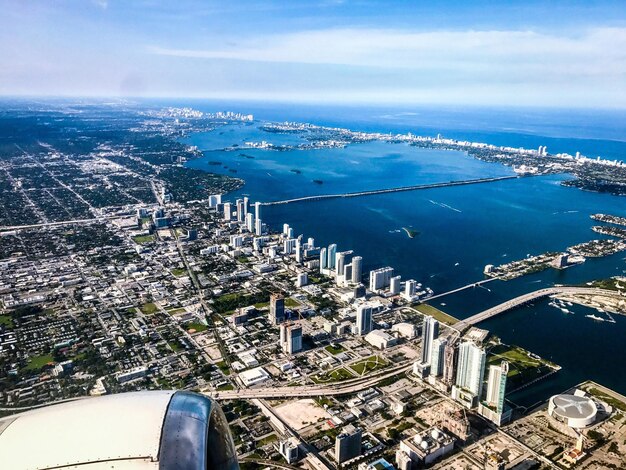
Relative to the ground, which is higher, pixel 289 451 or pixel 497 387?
pixel 497 387

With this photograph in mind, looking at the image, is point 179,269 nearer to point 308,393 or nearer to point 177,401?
point 308,393

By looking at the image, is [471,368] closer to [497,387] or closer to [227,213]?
[497,387]

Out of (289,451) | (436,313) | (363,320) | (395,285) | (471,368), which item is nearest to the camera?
(289,451)

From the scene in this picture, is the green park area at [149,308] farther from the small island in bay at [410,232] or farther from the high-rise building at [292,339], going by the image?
the small island in bay at [410,232]

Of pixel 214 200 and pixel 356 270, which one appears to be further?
pixel 214 200

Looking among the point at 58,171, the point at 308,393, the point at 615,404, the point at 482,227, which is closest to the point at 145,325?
the point at 308,393

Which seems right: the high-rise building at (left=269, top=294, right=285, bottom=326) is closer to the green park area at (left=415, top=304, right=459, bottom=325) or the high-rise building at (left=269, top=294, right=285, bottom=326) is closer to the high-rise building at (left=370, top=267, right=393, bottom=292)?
the high-rise building at (left=370, top=267, right=393, bottom=292)

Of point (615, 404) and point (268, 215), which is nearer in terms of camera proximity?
point (615, 404)

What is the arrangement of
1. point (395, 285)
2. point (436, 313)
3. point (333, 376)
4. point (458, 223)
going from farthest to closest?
point (458, 223) → point (395, 285) → point (436, 313) → point (333, 376)

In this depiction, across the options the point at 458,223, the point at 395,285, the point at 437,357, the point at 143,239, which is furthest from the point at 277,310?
the point at 458,223
